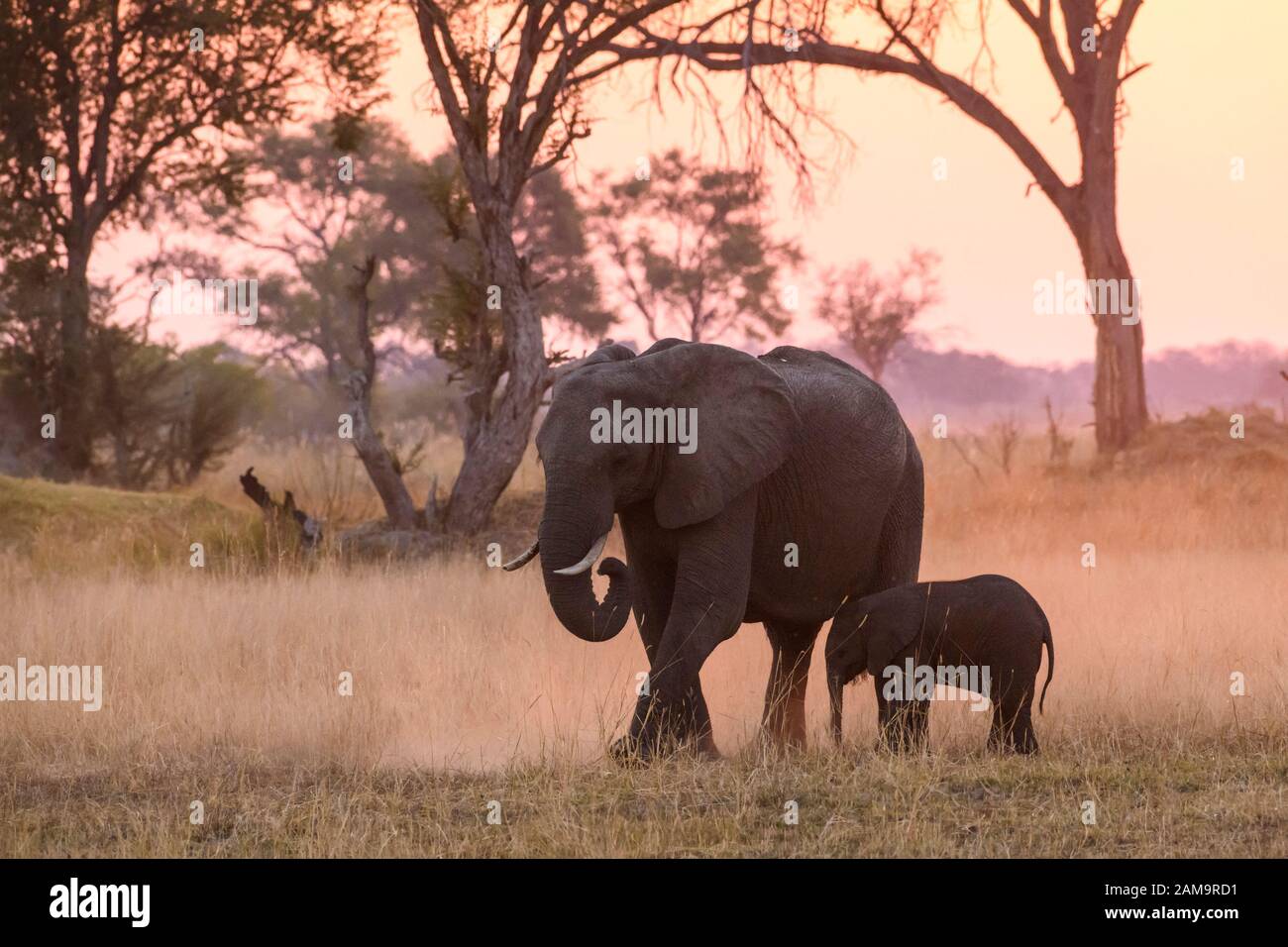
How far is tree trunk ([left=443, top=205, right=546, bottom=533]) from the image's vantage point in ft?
57.9

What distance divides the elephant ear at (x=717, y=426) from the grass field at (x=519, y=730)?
127 cm

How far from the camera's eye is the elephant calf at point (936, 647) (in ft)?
26.8

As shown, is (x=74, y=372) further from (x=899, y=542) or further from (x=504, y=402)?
(x=899, y=542)

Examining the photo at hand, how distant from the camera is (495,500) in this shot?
59.4ft

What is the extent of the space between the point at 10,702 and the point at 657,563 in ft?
13.5

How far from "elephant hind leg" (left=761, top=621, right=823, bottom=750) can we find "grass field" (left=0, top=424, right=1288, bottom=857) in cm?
18

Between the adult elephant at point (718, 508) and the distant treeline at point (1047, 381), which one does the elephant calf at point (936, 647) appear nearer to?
the adult elephant at point (718, 508)

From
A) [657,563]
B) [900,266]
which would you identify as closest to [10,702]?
[657,563]

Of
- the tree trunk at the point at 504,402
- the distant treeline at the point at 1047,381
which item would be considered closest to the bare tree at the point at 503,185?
the tree trunk at the point at 504,402

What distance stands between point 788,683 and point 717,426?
1696 millimetres

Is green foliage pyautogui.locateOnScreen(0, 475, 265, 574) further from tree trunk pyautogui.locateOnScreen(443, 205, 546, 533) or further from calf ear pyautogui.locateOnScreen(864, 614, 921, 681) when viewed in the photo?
calf ear pyautogui.locateOnScreen(864, 614, 921, 681)

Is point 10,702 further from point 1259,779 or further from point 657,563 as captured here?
point 1259,779
